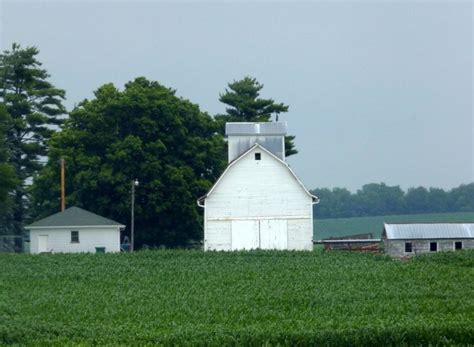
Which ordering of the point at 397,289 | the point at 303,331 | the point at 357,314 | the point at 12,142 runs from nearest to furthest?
the point at 303,331
the point at 357,314
the point at 397,289
the point at 12,142

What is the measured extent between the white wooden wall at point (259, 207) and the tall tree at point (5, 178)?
12.9 meters

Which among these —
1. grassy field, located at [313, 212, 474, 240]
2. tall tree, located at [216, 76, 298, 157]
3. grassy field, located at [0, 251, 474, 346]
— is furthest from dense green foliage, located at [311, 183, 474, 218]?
grassy field, located at [0, 251, 474, 346]

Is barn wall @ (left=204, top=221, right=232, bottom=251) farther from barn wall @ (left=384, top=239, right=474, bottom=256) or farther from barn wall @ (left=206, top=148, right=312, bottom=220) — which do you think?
barn wall @ (left=384, top=239, right=474, bottom=256)

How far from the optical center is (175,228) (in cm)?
6844

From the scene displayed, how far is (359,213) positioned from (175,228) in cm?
7378

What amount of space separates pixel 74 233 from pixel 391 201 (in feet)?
268

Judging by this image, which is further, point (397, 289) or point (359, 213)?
point (359, 213)

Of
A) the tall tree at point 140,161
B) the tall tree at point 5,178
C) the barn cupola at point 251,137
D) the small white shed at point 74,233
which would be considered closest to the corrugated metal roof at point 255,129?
the barn cupola at point 251,137

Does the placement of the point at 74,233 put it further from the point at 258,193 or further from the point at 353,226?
the point at 353,226

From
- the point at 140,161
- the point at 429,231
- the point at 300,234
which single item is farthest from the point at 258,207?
the point at 140,161

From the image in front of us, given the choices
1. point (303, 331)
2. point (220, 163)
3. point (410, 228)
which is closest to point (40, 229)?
point (220, 163)

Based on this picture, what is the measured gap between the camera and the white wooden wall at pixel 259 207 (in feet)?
196

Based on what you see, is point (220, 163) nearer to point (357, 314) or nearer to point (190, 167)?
point (190, 167)

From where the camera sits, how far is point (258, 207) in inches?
2360
